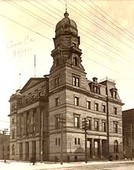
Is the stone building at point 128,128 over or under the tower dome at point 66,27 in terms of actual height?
under

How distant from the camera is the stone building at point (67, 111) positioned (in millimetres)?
40250

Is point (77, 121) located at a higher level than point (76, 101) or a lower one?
lower

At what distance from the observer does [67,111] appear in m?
39.8

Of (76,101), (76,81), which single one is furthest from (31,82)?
(76,101)

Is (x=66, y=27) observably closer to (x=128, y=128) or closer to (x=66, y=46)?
(x=66, y=46)

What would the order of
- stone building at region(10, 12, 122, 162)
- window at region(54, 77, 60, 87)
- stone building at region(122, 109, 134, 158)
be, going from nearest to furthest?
stone building at region(10, 12, 122, 162)
window at region(54, 77, 60, 87)
stone building at region(122, 109, 134, 158)

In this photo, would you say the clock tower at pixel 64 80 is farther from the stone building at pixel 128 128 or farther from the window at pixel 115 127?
the stone building at pixel 128 128

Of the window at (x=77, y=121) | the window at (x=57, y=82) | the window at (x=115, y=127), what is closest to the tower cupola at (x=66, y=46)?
the window at (x=57, y=82)

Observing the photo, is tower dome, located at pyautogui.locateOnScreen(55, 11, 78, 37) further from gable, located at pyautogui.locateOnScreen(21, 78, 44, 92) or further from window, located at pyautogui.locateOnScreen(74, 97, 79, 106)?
window, located at pyautogui.locateOnScreen(74, 97, 79, 106)

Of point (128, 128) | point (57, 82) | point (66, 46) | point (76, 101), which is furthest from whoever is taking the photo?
point (128, 128)

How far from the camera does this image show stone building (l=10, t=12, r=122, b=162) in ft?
132

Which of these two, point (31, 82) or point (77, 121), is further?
point (31, 82)

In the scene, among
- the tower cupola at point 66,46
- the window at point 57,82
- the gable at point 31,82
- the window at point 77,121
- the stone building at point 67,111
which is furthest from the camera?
the gable at point 31,82

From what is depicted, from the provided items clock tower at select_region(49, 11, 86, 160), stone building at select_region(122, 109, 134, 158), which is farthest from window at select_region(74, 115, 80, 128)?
stone building at select_region(122, 109, 134, 158)
